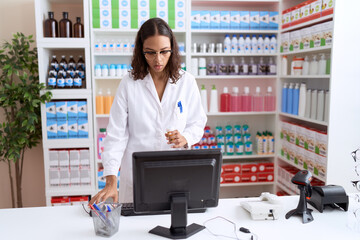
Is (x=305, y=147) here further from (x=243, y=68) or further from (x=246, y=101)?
(x=243, y=68)

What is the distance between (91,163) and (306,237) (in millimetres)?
2373

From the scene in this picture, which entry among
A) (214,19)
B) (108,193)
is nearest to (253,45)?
(214,19)

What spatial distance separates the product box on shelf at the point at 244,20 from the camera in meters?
3.48

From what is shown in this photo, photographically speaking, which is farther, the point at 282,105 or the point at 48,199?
the point at 282,105

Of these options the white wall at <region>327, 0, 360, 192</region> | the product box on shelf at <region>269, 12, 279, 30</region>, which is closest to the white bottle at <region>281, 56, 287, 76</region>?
the product box on shelf at <region>269, 12, 279, 30</region>

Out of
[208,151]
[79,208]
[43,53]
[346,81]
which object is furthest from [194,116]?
[43,53]

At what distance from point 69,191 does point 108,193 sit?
189 cm

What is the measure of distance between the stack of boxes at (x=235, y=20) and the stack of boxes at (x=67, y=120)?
1.44 meters

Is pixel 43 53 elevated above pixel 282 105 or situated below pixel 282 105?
above

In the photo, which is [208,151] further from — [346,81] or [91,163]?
[91,163]

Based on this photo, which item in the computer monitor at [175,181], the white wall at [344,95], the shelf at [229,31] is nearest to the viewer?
the computer monitor at [175,181]

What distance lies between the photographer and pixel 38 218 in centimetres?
158

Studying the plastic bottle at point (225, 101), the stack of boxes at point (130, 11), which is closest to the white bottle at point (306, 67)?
the plastic bottle at point (225, 101)

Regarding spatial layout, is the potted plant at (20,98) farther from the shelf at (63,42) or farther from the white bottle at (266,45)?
the white bottle at (266,45)
